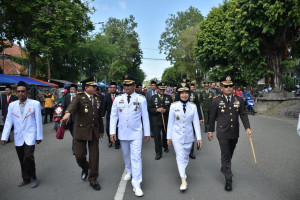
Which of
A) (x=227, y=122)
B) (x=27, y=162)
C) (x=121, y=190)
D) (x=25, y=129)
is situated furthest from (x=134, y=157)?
(x=25, y=129)

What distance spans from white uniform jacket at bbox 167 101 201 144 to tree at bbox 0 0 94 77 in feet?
63.1

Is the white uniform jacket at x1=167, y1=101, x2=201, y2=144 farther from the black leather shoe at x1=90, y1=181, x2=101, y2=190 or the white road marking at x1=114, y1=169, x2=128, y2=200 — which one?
the black leather shoe at x1=90, y1=181, x2=101, y2=190

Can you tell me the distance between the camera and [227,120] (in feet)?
14.5

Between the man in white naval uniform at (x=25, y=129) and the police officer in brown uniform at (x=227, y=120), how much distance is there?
3.44 metres

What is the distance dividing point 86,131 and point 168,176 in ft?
6.40

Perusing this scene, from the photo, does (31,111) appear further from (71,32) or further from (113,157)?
(71,32)

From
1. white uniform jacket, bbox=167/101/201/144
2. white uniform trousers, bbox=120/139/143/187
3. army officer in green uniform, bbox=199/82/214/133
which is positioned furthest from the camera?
army officer in green uniform, bbox=199/82/214/133

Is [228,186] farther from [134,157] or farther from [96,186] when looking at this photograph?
[96,186]

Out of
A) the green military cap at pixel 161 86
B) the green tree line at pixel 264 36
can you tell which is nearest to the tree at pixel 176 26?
the green tree line at pixel 264 36

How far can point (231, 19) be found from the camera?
734 inches

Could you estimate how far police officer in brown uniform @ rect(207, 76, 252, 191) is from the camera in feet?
14.3

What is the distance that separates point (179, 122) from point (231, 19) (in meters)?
17.0

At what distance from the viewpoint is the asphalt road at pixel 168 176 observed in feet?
12.9

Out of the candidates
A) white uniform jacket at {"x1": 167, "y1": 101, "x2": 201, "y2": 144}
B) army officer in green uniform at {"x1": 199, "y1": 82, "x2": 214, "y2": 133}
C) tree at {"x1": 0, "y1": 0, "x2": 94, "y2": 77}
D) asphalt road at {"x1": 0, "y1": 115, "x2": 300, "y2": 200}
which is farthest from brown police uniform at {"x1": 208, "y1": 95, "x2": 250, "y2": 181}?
tree at {"x1": 0, "y1": 0, "x2": 94, "y2": 77}
